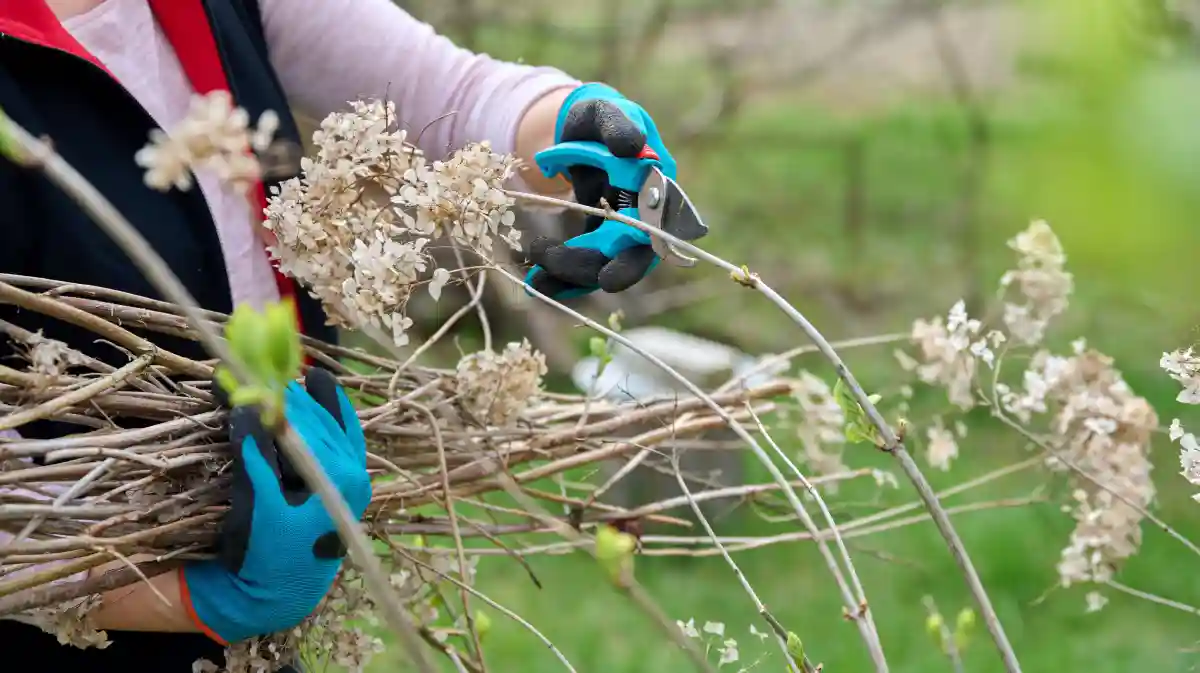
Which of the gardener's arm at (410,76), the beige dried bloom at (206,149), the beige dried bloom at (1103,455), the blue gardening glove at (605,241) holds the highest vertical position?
the beige dried bloom at (206,149)

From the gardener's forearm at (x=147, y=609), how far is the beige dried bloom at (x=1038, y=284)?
2.26 feet

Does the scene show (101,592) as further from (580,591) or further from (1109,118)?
(580,591)

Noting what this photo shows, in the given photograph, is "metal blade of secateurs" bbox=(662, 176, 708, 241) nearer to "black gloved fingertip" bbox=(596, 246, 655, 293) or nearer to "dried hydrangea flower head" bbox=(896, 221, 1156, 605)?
"black gloved fingertip" bbox=(596, 246, 655, 293)

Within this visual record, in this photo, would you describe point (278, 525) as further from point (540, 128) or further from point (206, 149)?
point (540, 128)

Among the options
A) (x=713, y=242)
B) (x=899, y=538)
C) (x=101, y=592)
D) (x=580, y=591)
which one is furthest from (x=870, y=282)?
(x=101, y=592)

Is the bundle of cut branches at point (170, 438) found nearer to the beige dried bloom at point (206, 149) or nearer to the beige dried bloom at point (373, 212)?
the beige dried bloom at point (373, 212)

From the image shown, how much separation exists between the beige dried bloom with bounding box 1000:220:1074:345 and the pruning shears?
0.97 feet

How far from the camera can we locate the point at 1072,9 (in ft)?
1.20

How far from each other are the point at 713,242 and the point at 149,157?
12.6 ft

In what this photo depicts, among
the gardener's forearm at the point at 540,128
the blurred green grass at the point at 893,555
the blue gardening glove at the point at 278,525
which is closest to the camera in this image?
the blue gardening glove at the point at 278,525

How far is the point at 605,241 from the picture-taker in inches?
34.0

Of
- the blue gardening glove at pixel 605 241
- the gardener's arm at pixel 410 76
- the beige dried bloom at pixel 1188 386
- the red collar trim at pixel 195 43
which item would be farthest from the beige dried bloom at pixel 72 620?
the beige dried bloom at pixel 1188 386

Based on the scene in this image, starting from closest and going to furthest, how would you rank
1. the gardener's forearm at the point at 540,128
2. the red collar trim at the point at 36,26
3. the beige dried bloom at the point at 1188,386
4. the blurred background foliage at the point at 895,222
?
the blurred background foliage at the point at 895,222, the beige dried bloom at the point at 1188,386, the red collar trim at the point at 36,26, the gardener's forearm at the point at 540,128

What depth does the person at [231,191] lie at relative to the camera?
2.40ft
